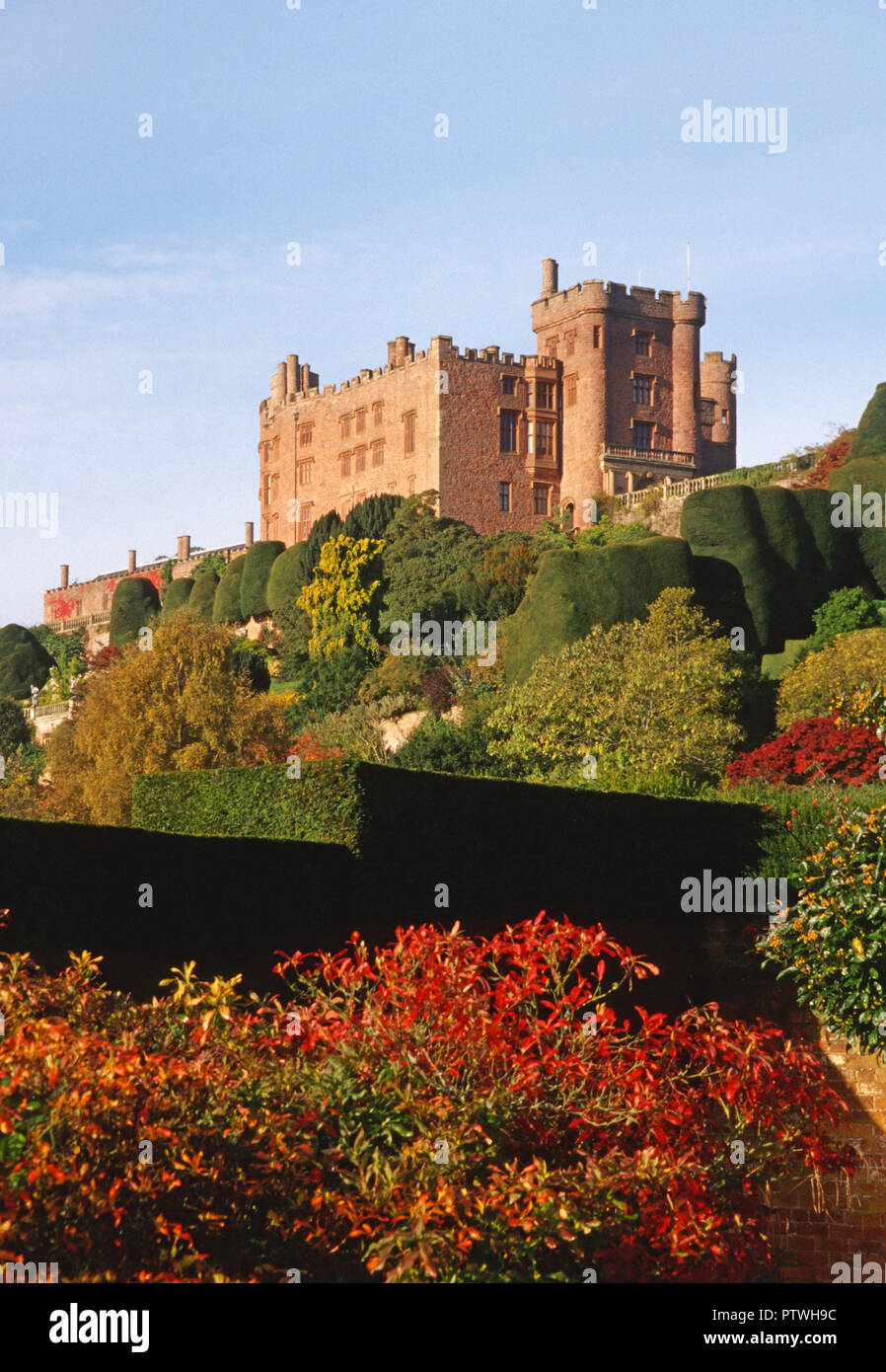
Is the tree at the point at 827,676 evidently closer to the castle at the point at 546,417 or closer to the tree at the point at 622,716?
the tree at the point at 622,716

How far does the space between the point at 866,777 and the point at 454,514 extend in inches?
1243

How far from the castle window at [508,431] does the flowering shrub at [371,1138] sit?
4583 centimetres

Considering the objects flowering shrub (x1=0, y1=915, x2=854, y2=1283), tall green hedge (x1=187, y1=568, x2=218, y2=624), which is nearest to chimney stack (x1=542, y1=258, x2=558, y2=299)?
tall green hedge (x1=187, y1=568, x2=218, y2=624)

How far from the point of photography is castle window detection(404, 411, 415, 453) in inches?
2122

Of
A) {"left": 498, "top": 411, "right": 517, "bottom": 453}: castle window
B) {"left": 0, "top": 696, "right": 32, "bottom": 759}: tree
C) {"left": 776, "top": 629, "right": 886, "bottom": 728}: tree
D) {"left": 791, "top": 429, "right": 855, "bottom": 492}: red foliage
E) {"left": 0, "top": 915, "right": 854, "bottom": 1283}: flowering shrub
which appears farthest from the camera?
{"left": 498, "top": 411, "right": 517, "bottom": 453}: castle window

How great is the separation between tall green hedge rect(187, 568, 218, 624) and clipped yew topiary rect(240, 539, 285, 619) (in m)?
2.84

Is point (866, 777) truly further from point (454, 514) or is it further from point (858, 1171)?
point (454, 514)

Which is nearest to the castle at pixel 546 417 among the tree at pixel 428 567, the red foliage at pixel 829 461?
the tree at pixel 428 567

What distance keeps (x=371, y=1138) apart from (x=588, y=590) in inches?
1068

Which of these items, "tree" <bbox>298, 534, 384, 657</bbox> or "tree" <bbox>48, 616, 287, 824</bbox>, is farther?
"tree" <bbox>298, 534, 384, 657</bbox>

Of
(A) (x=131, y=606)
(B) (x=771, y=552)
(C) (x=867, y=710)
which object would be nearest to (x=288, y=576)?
(A) (x=131, y=606)

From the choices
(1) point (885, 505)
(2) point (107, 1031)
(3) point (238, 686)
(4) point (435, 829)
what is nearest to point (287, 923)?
(4) point (435, 829)

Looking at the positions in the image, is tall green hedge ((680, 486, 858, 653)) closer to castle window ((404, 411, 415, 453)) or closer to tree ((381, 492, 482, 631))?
tree ((381, 492, 482, 631))
